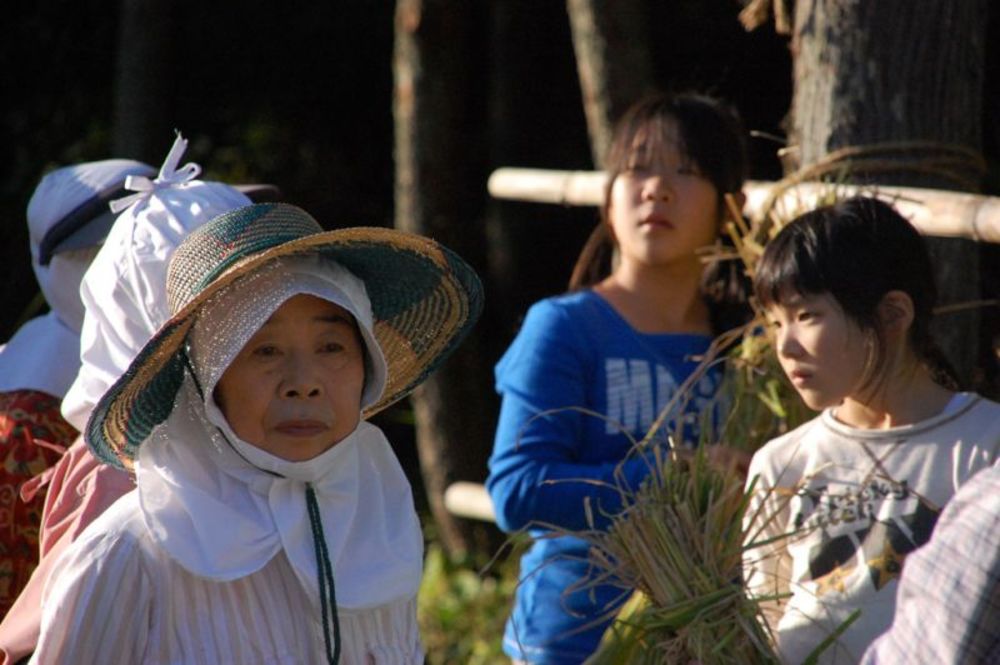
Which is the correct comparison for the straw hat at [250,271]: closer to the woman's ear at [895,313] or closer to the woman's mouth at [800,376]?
the woman's mouth at [800,376]

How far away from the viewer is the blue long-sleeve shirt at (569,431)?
10.8 feet

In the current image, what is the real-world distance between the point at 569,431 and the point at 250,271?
110 cm

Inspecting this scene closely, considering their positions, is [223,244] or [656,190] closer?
[223,244]

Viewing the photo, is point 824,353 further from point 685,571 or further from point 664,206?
point 664,206

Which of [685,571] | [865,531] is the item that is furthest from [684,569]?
[865,531]

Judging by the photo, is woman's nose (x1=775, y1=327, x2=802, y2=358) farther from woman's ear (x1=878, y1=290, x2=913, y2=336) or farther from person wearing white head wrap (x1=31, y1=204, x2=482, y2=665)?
person wearing white head wrap (x1=31, y1=204, x2=482, y2=665)

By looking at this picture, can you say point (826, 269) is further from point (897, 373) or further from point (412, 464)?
point (412, 464)

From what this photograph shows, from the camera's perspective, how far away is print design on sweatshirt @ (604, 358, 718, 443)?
335cm

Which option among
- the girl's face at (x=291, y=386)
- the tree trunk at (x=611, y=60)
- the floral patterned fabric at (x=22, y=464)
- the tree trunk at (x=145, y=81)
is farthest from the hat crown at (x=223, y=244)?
the tree trunk at (x=145, y=81)

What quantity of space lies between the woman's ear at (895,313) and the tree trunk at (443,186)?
4.00 metres

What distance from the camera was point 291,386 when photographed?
245 centimetres

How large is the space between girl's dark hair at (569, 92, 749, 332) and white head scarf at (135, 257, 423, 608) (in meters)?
1.13

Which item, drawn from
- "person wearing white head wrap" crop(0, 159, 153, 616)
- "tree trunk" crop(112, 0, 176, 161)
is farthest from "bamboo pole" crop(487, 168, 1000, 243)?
"tree trunk" crop(112, 0, 176, 161)

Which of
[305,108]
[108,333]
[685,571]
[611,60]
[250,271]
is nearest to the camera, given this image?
[250,271]
